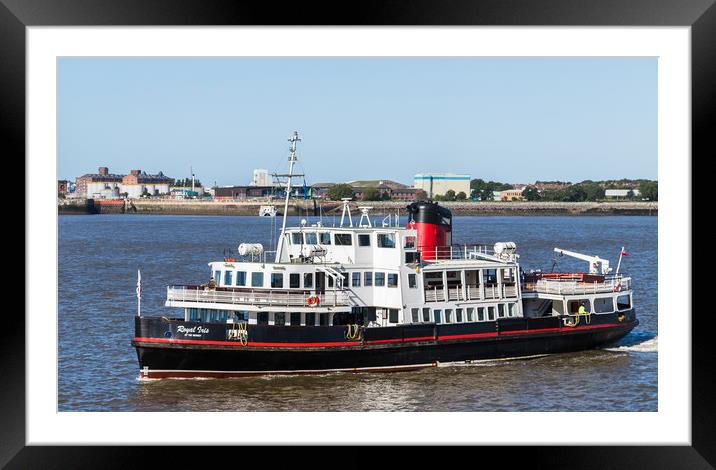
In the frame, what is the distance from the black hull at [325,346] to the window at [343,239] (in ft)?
10.7

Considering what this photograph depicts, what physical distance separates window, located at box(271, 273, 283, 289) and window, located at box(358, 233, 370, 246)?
336cm

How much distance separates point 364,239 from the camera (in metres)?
30.0

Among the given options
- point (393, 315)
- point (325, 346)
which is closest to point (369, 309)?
point (393, 315)

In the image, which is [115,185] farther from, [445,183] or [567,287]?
[567,287]

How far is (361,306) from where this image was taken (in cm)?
2958

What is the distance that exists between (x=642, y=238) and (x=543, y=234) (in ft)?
33.2

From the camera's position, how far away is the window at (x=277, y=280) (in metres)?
27.8

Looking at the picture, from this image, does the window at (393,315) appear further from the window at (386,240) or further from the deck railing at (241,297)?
the deck railing at (241,297)

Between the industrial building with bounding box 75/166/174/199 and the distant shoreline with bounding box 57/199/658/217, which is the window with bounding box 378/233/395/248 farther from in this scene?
the industrial building with bounding box 75/166/174/199
